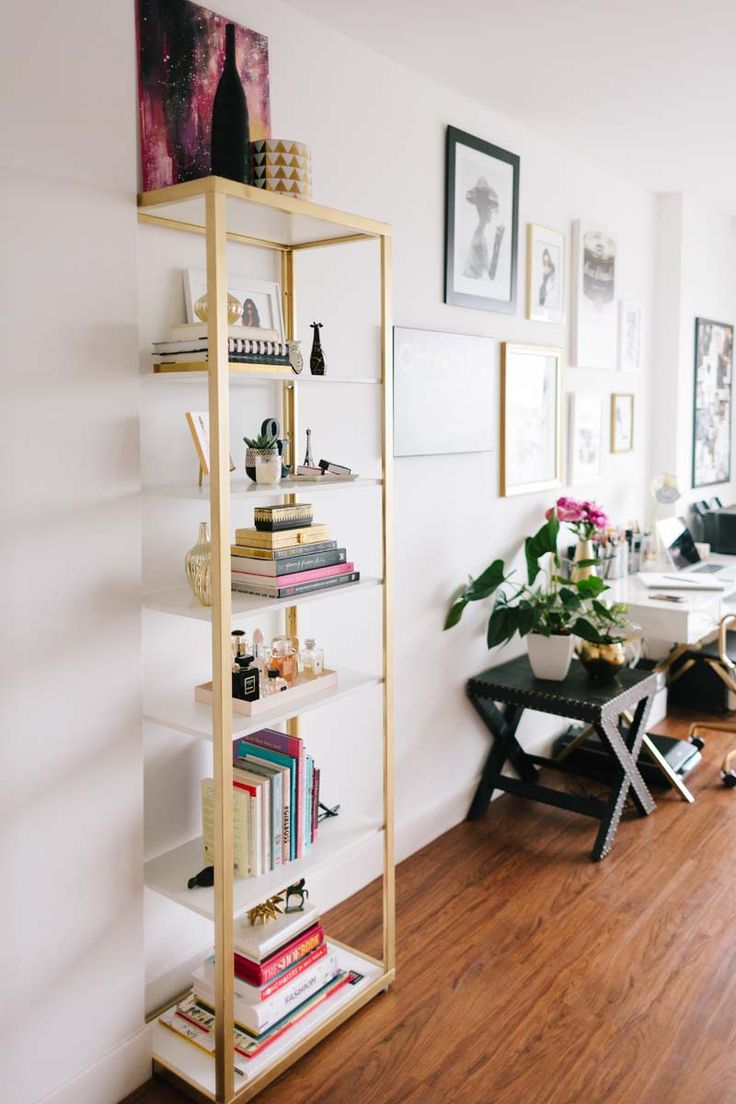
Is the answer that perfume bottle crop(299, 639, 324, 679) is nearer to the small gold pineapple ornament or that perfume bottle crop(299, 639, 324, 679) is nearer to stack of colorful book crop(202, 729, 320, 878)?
stack of colorful book crop(202, 729, 320, 878)

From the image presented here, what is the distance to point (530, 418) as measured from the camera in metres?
3.77

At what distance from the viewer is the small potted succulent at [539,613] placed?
3334 mm

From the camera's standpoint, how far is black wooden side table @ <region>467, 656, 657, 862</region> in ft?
10.5

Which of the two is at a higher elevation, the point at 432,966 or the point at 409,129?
the point at 409,129

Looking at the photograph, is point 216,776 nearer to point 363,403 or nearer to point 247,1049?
point 247,1049

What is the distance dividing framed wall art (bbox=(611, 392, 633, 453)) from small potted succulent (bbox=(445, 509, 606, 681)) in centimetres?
126

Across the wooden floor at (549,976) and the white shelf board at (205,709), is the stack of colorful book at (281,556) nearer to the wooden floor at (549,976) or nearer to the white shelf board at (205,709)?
the white shelf board at (205,709)

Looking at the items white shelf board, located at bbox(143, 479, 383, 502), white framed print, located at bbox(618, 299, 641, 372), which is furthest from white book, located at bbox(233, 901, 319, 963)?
white framed print, located at bbox(618, 299, 641, 372)

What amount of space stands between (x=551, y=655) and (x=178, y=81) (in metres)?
2.18

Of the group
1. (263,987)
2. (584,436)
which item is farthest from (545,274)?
(263,987)

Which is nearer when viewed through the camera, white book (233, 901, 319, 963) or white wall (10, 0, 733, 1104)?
white wall (10, 0, 733, 1104)

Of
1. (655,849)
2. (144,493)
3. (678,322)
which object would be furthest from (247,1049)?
(678,322)

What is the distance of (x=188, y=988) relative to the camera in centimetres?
240

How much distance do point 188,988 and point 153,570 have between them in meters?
1.08
